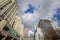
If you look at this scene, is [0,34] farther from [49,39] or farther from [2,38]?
[49,39]

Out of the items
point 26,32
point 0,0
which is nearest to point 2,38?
point 0,0

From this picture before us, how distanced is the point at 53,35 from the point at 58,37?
123 inches

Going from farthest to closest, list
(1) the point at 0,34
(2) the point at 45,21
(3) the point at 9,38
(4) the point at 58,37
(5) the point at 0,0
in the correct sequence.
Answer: (2) the point at 45,21
(4) the point at 58,37
(5) the point at 0,0
(3) the point at 9,38
(1) the point at 0,34

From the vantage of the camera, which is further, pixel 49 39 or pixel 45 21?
pixel 45 21

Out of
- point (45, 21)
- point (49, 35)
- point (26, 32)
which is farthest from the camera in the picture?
point (26, 32)

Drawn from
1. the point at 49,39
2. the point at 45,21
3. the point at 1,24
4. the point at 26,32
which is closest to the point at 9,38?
the point at 1,24

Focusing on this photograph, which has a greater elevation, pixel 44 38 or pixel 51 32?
pixel 51 32

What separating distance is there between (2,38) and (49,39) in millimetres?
19614

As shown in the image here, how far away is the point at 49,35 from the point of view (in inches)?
1320

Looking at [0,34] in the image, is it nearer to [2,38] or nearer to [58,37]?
[2,38]

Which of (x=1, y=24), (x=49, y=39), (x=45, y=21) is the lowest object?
(x=49, y=39)

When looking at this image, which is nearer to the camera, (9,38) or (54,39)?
(9,38)

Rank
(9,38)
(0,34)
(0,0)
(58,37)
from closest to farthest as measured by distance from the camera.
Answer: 1. (0,34)
2. (9,38)
3. (0,0)
4. (58,37)

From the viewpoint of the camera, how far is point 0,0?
27547 millimetres
